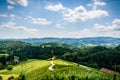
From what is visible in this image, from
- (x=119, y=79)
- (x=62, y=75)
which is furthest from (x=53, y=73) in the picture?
(x=119, y=79)

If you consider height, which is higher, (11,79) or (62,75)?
(62,75)

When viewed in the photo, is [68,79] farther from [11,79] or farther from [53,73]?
[11,79]

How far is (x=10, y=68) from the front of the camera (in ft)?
641

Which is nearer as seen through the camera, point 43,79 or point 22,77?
point 43,79

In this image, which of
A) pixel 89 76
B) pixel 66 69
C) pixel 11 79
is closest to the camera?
pixel 89 76

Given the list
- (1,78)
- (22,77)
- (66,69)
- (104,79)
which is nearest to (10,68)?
(1,78)

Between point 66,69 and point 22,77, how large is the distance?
30.9m

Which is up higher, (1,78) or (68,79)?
(68,79)

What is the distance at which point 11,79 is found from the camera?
144250 mm

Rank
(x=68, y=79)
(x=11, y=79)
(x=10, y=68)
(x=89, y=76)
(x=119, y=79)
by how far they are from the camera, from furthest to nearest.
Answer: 1. (x=10, y=68)
2. (x=11, y=79)
3. (x=119, y=79)
4. (x=89, y=76)
5. (x=68, y=79)

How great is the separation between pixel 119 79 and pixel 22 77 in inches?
2483

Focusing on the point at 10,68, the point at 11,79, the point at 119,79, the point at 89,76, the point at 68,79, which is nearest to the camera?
the point at 68,79

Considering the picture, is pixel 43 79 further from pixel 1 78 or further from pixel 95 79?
pixel 1 78

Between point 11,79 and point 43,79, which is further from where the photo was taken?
point 11,79
